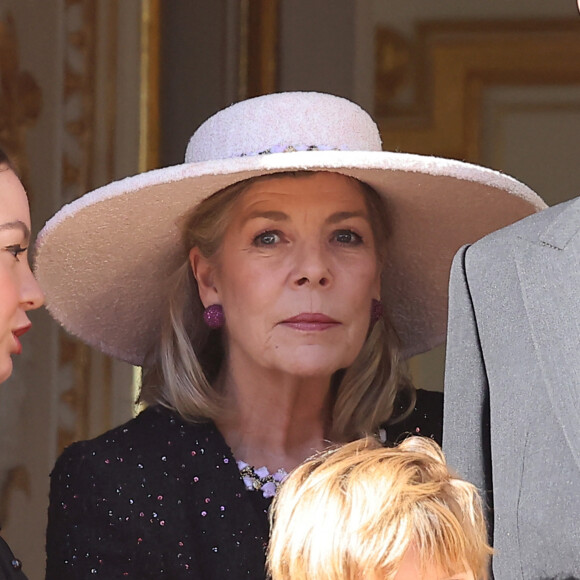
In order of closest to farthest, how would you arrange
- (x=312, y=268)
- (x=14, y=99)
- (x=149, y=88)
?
1. (x=312, y=268)
2. (x=14, y=99)
3. (x=149, y=88)

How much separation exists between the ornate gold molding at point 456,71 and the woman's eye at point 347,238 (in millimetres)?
1588

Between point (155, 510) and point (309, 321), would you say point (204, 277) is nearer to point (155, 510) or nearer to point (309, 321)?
point (309, 321)

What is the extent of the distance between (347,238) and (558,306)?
22.7 inches

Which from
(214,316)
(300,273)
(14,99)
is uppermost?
(14,99)

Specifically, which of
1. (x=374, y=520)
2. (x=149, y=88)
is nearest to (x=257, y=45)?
(x=149, y=88)

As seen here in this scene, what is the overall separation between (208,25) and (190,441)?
5.87 ft

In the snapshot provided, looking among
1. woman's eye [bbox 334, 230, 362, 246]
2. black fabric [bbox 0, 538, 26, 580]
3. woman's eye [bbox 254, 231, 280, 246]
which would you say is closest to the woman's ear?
woman's eye [bbox 254, 231, 280, 246]

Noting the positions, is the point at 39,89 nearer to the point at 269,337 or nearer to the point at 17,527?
the point at 17,527

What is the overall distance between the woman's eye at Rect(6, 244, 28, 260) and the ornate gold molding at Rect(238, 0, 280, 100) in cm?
195

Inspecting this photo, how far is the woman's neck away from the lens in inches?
93.4

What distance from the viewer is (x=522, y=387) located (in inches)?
71.9

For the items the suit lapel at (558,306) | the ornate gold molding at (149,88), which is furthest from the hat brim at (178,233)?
the ornate gold molding at (149,88)

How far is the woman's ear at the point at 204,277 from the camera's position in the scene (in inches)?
94.1

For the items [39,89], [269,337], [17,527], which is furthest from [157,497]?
[39,89]
